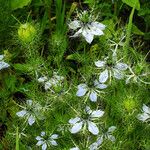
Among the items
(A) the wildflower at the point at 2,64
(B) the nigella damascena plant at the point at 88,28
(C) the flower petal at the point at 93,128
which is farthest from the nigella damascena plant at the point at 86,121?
(A) the wildflower at the point at 2,64

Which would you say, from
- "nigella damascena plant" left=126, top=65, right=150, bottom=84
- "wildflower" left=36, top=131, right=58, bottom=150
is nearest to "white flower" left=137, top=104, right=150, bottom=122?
"nigella damascena plant" left=126, top=65, right=150, bottom=84

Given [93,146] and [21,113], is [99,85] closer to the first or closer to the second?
[93,146]

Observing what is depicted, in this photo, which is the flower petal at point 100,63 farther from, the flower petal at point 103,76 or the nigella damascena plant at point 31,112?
the nigella damascena plant at point 31,112

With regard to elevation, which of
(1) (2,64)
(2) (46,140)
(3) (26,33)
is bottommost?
(2) (46,140)

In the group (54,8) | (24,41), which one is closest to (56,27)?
(54,8)

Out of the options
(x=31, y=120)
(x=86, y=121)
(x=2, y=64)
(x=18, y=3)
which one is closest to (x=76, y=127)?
(x=86, y=121)
